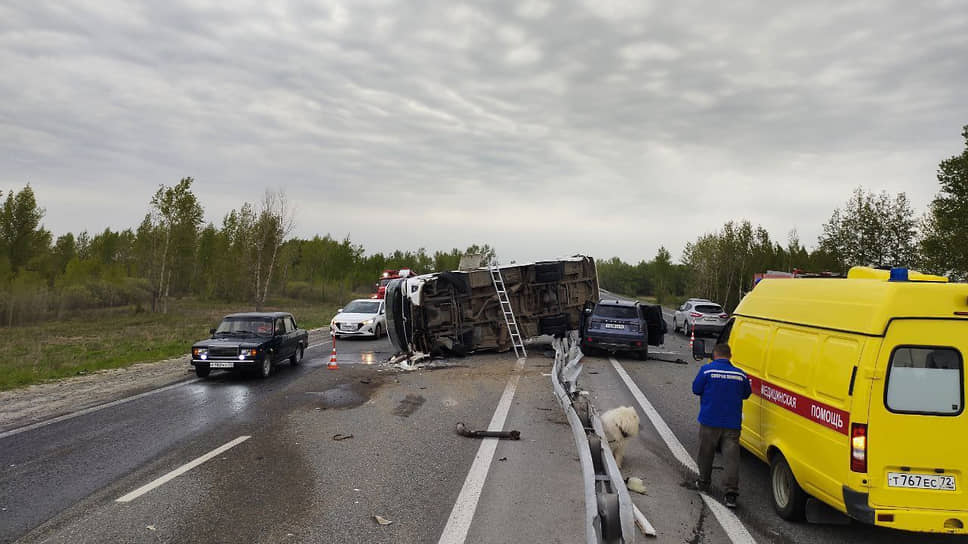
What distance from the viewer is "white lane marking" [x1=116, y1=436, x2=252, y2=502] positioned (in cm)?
620

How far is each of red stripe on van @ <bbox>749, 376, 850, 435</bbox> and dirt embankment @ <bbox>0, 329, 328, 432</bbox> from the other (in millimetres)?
11377

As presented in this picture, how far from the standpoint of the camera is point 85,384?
13.8m

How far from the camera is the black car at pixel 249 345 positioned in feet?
45.5

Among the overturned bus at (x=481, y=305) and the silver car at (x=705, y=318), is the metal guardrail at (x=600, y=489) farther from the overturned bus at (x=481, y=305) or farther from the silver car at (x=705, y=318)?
the silver car at (x=705, y=318)

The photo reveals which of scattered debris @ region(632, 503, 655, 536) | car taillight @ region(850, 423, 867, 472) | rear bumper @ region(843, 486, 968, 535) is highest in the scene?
car taillight @ region(850, 423, 867, 472)

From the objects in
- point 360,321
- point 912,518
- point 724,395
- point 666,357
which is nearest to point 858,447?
point 912,518

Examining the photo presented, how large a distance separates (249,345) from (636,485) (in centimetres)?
1061

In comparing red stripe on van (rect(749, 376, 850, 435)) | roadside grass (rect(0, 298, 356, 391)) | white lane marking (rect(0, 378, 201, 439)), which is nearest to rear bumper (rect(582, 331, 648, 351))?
red stripe on van (rect(749, 376, 850, 435))

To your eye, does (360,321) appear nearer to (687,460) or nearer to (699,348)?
(699,348)

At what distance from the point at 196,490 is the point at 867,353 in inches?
267

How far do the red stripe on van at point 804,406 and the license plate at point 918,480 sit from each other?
0.49 meters

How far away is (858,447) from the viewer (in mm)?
4672

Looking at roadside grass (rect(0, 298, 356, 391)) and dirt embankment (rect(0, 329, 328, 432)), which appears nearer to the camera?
dirt embankment (rect(0, 329, 328, 432))

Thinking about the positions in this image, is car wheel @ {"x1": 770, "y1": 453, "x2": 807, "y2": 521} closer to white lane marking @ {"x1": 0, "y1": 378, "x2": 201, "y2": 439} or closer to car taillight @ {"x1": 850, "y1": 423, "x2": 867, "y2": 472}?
car taillight @ {"x1": 850, "y1": 423, "x2": 867, "y2": 472}
